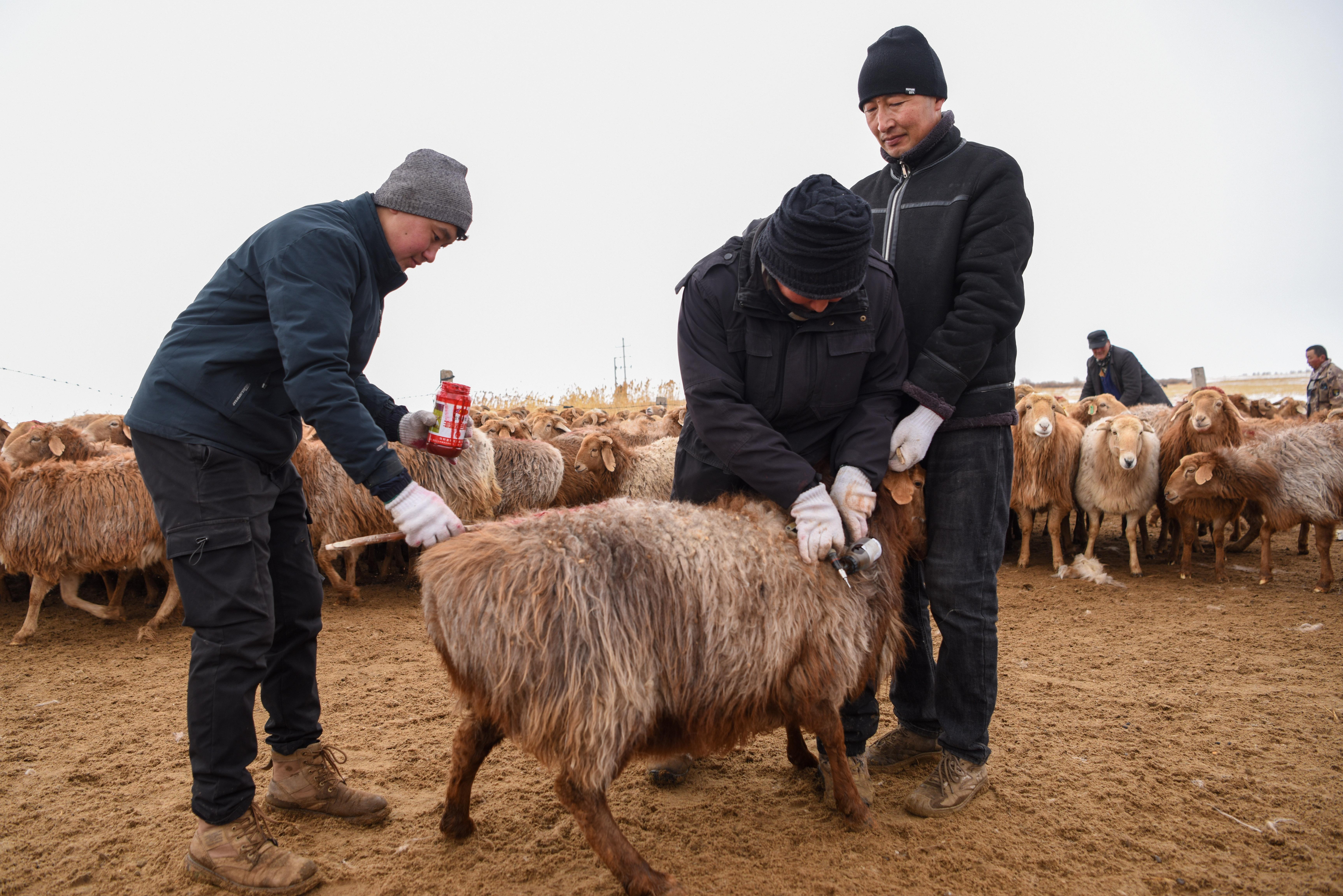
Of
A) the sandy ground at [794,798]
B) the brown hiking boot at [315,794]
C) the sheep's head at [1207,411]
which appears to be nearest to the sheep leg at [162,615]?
the sandy ground at [794,798]

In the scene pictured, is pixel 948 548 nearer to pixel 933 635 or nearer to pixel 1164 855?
pixel 1164 855

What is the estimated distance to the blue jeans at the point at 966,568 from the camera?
3.15 m

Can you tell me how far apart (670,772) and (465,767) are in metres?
1.06

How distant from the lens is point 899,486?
10.1ft

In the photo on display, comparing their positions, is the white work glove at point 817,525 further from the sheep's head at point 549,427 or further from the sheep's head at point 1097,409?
the sheep's head at point 549,427

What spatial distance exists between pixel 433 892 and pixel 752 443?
6.60ft

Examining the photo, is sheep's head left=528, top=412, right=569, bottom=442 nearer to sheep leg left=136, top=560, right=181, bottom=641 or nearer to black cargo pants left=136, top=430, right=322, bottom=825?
sheep leg left=136, top=560, right=181, bottom=641

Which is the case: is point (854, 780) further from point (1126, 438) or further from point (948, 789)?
point (1126, 438)

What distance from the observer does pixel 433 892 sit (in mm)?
2625

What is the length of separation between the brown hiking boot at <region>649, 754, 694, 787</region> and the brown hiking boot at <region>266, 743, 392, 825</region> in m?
1.21

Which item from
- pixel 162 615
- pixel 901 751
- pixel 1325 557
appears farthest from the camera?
pixel 1325 557

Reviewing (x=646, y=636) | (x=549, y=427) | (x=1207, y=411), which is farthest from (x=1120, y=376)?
(x=646, y=636)

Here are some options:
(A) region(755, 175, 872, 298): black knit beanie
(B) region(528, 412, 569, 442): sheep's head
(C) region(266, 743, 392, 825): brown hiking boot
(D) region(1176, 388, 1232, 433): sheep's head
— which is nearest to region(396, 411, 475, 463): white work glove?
(C) region(266, 743, 392, 825): brown hiking boot

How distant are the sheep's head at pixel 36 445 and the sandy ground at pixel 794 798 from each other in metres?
3.22
